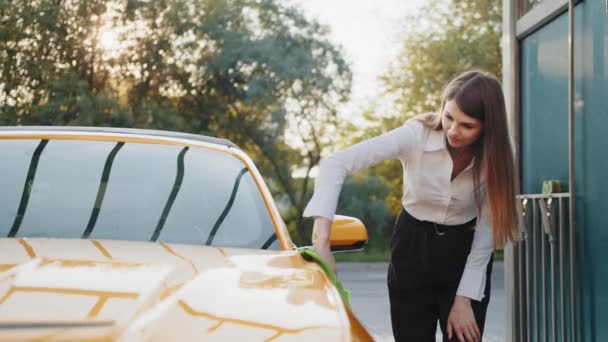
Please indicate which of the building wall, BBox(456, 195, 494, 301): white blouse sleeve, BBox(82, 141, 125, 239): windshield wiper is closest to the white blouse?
BBox(456, 195, 494, 301): white blouse sleeve

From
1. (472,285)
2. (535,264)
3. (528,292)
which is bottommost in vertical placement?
(528,292)

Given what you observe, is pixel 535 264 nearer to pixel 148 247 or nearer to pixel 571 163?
pixel 571 163

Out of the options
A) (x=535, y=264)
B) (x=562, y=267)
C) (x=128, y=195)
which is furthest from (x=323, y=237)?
(x=535, y=264)

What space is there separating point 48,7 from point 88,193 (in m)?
23.7

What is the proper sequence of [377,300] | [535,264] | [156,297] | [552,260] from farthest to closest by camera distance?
[377,300]
[535,264]
[552,260]
[156,297]

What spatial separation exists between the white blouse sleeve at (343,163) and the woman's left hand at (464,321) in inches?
24.4

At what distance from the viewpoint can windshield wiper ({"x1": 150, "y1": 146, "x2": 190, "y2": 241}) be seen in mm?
3070

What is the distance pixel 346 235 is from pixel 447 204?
0.48 metres

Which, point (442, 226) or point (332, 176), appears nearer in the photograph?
point (332, 176)

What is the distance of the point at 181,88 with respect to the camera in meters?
27.2

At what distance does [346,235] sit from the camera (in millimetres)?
3398

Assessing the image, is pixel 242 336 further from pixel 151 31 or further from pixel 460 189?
pixel 151 31

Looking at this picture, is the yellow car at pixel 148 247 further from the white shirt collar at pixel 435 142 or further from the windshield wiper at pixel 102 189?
the white shirt collar at pixel 435 142

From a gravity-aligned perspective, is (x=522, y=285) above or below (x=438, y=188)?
below
